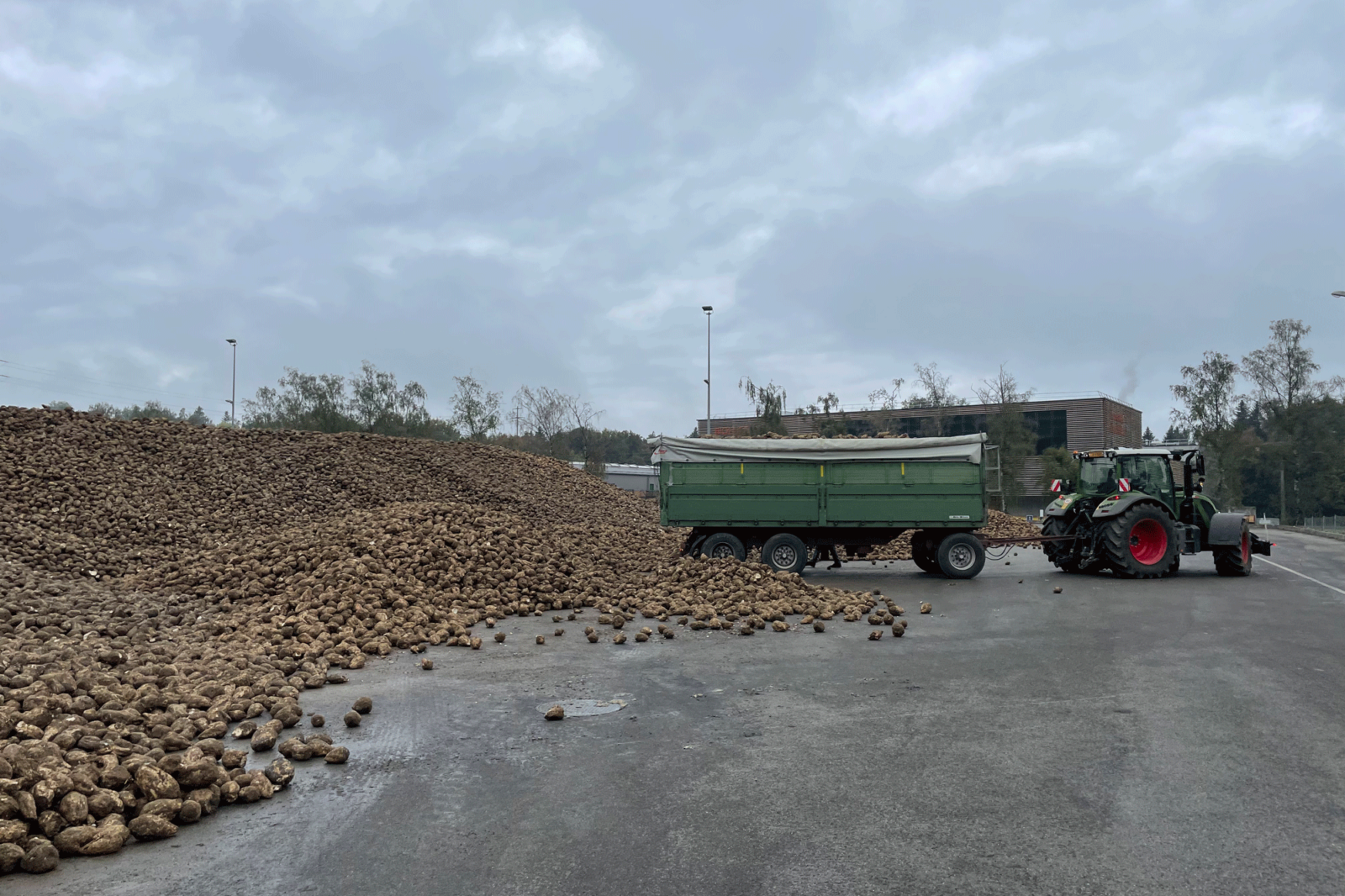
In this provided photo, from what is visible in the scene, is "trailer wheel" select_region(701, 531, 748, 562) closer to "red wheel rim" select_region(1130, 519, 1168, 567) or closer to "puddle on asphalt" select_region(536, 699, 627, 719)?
"red wheel rim" select_region(1130, 519, 1168, 567)

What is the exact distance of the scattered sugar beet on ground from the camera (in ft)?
16.3

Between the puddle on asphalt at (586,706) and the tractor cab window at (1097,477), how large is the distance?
44.6 ft

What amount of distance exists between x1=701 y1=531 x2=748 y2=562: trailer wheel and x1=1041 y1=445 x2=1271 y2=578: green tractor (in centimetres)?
613

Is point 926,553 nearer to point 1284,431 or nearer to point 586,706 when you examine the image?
point 586,706

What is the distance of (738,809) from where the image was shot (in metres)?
4.76

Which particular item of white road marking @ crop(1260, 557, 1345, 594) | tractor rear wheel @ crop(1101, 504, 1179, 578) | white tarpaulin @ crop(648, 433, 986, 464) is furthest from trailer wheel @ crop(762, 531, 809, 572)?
white road marking @ crop(1260, 557, 1345, 594)

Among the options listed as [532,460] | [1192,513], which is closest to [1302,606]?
[1192,513]

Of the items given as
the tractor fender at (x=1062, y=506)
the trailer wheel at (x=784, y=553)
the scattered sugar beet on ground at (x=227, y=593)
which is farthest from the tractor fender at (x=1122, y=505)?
the scattered sugar beet on ground at (x=227, y=593)

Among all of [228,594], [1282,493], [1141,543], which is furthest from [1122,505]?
[1282,493]

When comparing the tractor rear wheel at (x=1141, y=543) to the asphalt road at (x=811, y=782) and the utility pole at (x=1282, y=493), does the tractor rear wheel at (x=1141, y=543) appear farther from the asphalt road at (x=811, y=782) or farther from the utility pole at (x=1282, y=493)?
the utility pole at (x=1282, y=493)

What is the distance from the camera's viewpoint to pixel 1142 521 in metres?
16.8

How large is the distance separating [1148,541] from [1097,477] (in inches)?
63.0

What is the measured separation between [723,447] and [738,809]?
12594 mm

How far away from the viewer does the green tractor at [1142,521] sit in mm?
16453
